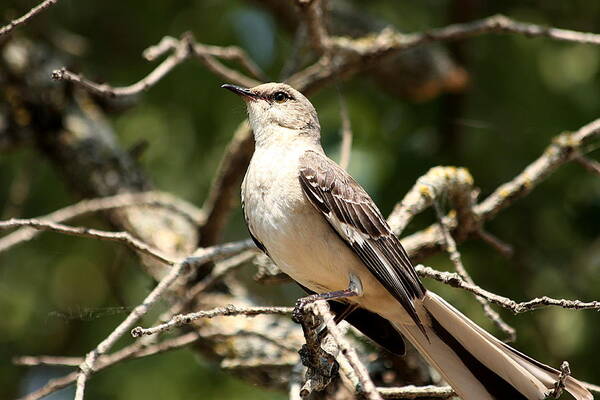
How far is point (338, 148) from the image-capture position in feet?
15.3

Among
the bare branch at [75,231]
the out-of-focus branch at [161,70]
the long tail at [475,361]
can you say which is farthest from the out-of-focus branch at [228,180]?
the long tail at [475,361]

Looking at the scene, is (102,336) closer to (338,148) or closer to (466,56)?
(338,148)

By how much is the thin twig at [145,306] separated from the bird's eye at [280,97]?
0.80 metres

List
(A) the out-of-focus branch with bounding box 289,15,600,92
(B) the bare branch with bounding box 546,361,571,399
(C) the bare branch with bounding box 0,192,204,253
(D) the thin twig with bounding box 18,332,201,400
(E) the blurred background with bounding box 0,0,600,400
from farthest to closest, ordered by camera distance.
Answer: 1. (E) the blurred background with bounding box 0,0,600,400
2. (A) the out-of-focus branch with bounding box 289,15,600,92
3. (C) the bare branch with bounding box 0,192,204,253
4. (D) the thin twig with bounding box 18,332,201,400
5. (B) the bare branch with bounding box 546,361,571,399

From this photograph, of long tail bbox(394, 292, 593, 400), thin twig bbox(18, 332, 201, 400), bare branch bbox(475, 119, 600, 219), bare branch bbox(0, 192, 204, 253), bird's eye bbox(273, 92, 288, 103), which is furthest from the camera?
bird's eye bbox(273, 92, 288, 103)

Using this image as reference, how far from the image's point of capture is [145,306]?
2.73 m

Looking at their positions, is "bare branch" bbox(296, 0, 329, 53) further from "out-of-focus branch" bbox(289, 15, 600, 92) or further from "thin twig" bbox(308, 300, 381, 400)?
"thin twig" bbox(308, 300, 381, 400)

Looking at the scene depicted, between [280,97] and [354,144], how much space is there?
1.08m

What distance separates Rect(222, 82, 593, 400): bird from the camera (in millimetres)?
3008

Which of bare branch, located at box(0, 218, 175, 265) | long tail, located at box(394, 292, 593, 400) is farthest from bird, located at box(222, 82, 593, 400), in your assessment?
bare branch, located at box(0, 218, 175, 265)

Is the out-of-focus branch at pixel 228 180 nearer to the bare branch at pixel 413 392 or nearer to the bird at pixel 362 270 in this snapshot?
the bird at pixel 362 270

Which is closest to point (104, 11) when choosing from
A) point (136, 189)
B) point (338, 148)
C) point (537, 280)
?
point (136, 189)

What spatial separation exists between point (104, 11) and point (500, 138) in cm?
320

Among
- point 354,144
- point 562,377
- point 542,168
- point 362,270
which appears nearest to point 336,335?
point 562,377
